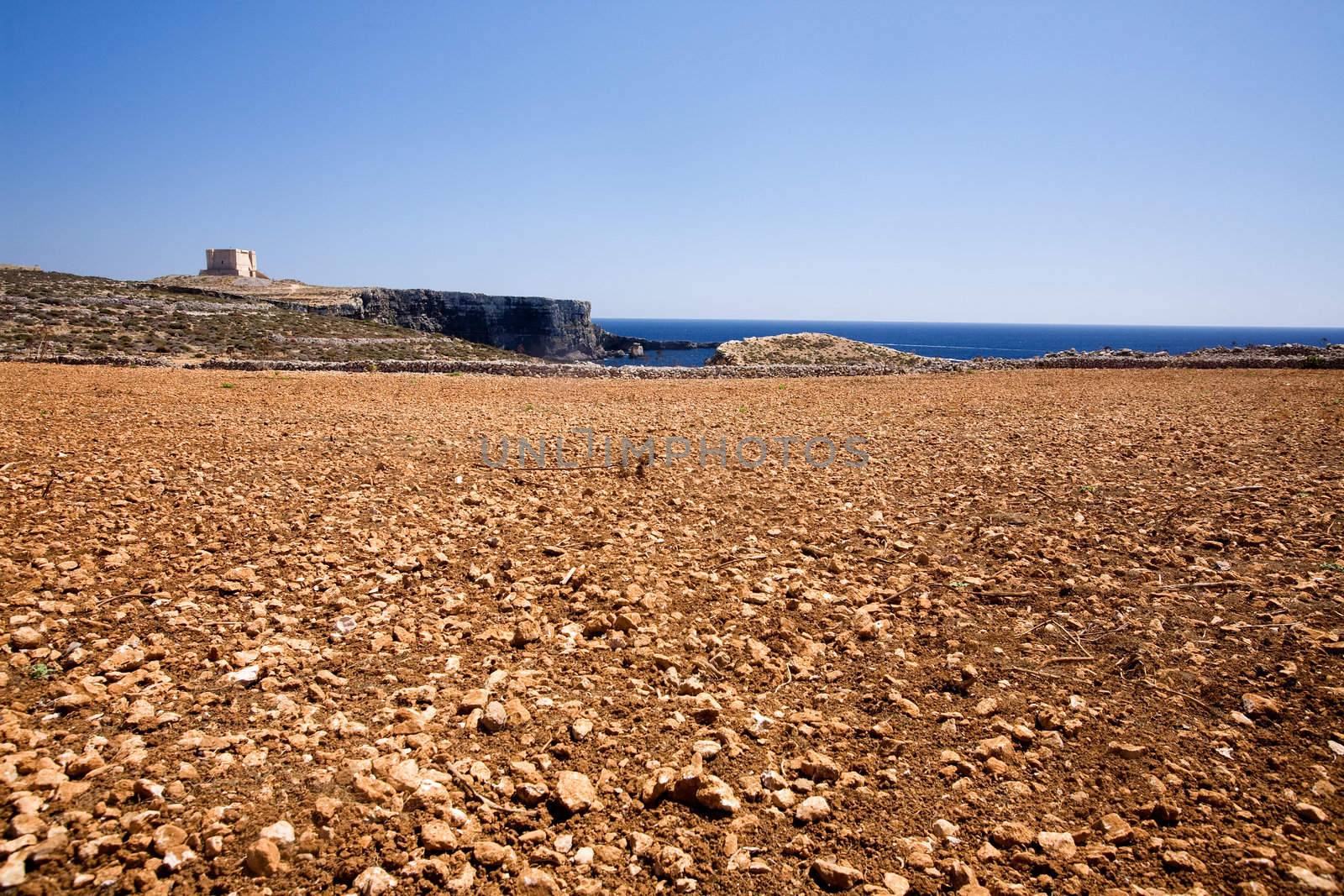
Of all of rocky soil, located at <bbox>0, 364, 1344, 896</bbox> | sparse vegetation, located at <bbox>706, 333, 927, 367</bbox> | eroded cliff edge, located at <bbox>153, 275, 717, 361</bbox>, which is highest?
eroded cliff edge, located at <bbox>153, 275, 717, 361</bbox>

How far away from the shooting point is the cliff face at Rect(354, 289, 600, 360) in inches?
2699

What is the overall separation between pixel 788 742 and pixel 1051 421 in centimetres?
1082

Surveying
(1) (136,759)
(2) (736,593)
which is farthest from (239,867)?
(2) (736,593)

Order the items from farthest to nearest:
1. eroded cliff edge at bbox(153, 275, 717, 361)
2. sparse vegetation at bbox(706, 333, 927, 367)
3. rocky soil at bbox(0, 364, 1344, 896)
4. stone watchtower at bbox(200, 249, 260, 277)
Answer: stone watchtower at bbox(200, 249, 260, 277)
eroded cliff edge at bbox(153, 275, 717, 361)
sparse vegetation at bbox(706, 333, 927, 367)
rocky soil at bbox(0, 364, 1344, 896)

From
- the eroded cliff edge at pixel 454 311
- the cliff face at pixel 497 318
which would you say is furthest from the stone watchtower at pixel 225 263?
the cliff face at pixel 497 318

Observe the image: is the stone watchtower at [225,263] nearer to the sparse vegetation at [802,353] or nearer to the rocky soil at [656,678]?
the sparse vegetation at [802,353]

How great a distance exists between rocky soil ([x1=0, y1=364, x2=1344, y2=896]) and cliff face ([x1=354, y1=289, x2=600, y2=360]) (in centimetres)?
6136

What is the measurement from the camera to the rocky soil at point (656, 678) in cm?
257

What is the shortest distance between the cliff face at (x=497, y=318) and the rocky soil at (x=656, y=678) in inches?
2416

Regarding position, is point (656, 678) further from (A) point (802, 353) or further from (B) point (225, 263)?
(B) point (225, 263)

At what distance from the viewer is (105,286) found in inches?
1660

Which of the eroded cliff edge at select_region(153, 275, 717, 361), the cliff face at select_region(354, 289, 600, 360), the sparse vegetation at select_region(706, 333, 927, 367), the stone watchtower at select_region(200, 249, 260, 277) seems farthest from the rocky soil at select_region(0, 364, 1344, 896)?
the stone watchtower at select_region(200, 249, 260, 277)

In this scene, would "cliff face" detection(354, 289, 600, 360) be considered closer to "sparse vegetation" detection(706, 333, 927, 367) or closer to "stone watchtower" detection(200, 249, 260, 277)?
"stone watchtower" detection(200, 249, 260, 277)

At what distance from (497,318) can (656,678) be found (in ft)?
283
